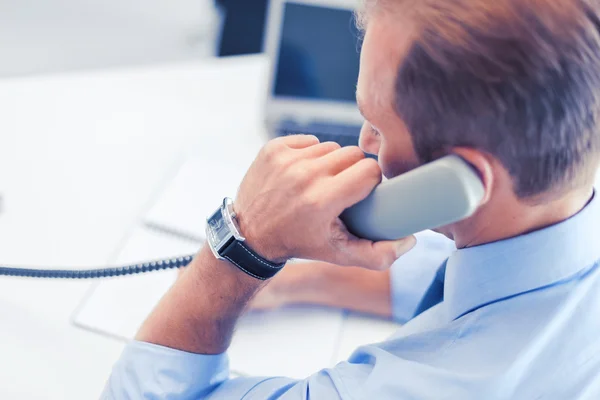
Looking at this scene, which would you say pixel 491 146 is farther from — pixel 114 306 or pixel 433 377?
pixel 114 306

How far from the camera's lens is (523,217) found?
0.53 m

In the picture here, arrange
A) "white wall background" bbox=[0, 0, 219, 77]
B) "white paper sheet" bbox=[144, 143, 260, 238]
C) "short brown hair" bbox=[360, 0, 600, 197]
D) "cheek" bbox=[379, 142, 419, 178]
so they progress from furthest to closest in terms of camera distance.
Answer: "white wall background" bbox=[0, 0, 219, 77], "white paper sheet" bbox=[144, 143, 260, 238], "cheek" bbox=[379, 142, 419, 178], "short brown hair" bbox=[360, 0, 600, 197]

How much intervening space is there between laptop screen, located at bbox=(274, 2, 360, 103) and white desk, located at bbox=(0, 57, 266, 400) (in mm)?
106

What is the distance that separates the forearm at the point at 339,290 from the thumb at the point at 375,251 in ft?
0.63

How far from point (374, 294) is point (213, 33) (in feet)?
3.79

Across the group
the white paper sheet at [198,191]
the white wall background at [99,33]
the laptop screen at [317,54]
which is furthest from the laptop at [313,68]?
the white wall background at [99,33]

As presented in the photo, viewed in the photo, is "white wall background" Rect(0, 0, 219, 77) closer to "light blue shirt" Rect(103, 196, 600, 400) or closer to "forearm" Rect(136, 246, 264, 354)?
"forearm" Rect(136, 246, 264, 354)

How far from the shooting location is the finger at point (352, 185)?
541mm

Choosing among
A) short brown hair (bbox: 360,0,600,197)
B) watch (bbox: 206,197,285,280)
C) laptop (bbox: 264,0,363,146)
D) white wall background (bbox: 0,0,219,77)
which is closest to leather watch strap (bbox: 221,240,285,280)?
watch (bbox: 206,197,285,280)

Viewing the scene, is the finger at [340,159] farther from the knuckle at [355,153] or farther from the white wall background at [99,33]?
→ the white wall background at [99,33]

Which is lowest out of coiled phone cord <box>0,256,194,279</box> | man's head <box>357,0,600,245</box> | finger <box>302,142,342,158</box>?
coiled phone cord <box>0,256,194,279</box>

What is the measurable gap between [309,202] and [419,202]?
106mm

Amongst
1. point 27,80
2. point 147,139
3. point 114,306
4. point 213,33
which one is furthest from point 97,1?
point 114,306

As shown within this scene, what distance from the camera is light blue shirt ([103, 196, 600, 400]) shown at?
50 cm
